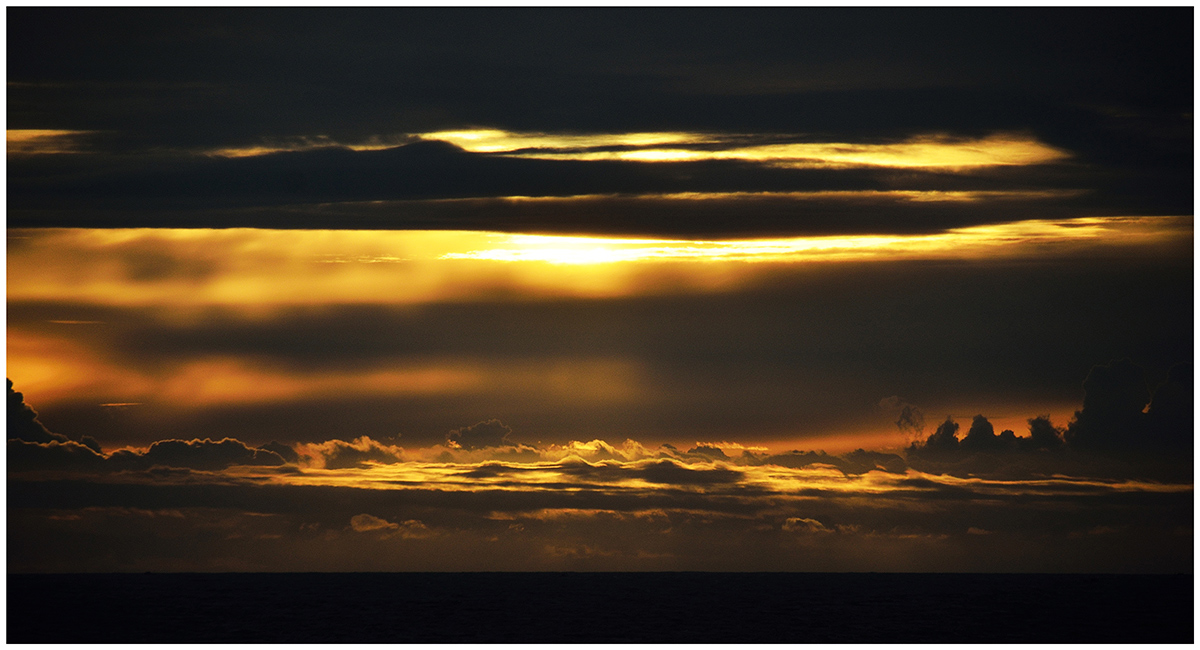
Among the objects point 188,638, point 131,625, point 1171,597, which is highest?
point 1171,597

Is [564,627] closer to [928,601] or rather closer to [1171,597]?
[928,601]

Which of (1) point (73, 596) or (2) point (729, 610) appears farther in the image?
(1) point (73, 596)

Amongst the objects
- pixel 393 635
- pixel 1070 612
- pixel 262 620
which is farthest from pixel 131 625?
pixel 1070 612

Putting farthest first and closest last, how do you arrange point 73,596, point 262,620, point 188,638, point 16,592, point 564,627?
point 16,592, point 73,596, point 262,620, point 564,627, point 188,638

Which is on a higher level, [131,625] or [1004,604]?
[1004,604]

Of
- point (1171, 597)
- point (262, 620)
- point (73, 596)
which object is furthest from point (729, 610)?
point (73, 596)

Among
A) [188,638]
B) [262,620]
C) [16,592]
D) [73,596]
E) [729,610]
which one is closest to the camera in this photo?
[188,638]
